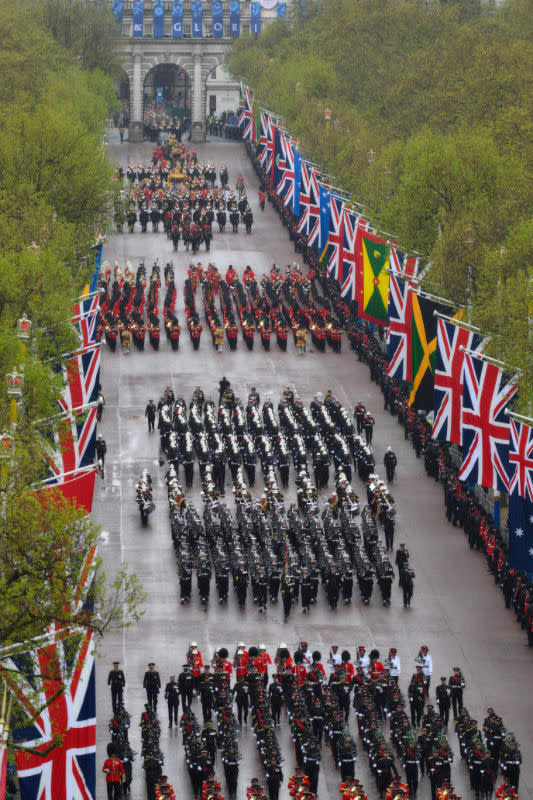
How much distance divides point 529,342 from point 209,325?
31.6m

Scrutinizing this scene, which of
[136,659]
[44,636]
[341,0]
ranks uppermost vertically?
[341,0]

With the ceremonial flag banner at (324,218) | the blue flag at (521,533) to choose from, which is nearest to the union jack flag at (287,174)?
the ceremonial flag banner at (324,218)

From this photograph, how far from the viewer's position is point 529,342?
153 feet

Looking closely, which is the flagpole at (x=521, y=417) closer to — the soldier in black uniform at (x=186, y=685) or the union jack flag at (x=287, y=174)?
the soldier in black uniform at (x=186, y=685)

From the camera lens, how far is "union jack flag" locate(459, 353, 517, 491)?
147 ft

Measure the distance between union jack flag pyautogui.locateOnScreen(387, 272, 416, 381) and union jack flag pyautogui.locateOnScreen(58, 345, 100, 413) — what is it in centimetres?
971

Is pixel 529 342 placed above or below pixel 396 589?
above

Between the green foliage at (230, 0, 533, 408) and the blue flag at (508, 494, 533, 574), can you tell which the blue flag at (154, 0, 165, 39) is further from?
the blue flag at (508, 494, 533, 574)

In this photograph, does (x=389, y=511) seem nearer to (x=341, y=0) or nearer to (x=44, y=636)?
(x=44, y=636)

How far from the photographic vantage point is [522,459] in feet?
133

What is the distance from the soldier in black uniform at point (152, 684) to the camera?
40812 millimetres

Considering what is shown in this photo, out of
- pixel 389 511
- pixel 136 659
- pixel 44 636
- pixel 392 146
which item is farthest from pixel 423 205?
pixel 44 636

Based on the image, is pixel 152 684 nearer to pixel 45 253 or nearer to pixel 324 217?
pixel 45 253

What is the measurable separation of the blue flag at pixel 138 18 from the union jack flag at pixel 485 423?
352 feet
